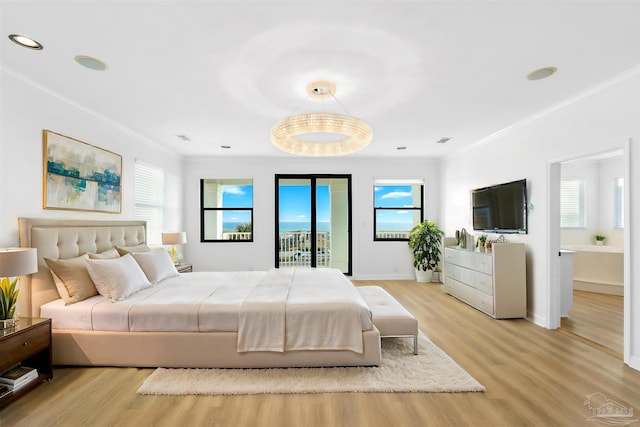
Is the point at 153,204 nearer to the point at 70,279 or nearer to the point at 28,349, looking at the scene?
the point at 70,279

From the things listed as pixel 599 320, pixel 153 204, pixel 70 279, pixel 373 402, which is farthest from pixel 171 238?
pixel 599 320

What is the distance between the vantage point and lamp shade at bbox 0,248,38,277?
2.28 meters

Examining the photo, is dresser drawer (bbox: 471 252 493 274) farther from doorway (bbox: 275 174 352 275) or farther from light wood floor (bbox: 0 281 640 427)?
doorway (bbox: 275 174 352 275)

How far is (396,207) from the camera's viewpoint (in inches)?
272

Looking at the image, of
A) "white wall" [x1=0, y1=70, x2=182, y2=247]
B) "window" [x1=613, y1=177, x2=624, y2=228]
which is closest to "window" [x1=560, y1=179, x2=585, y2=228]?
"window" [x1=613, y1=177, x2=624, y2=228]

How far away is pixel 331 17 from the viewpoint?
6.55 ft

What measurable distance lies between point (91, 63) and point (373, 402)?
137 inches

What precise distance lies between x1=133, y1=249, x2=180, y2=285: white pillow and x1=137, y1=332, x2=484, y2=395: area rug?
131cm

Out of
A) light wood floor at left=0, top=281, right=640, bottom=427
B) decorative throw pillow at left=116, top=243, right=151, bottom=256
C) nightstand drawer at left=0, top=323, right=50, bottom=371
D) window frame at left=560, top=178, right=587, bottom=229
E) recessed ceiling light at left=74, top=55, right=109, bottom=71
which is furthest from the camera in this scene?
window frame at left=560, top=178, right=587, bottom=229

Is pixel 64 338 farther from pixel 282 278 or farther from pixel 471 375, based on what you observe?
pixel 471 375

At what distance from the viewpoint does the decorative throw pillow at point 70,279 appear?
289cm

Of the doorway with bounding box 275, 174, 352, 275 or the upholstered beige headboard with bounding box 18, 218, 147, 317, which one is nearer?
the upholstered beige headboard with bounding box 18, 218, 147, 317

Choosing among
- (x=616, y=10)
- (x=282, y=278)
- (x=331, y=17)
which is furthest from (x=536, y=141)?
(x=282, y=278)

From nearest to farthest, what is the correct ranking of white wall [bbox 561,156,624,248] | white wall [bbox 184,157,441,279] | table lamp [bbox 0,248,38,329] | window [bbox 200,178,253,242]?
table lamp [bbox 0,248,38,329], white wall [bbox 561,156,624,248], white wall [bbox 184,157,441,279], window [bbox 200,178,253,242]
